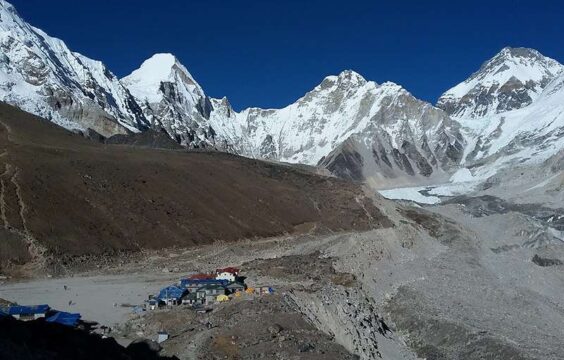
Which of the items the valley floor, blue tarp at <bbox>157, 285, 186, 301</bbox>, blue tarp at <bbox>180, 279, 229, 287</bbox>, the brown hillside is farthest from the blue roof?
the brown hillside

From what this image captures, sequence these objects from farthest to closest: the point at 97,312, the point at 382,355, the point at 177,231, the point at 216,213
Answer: the point at 216,213 → the point at 177,231 → the point at 97,312 → the point at 382,355

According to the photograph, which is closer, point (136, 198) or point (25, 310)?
point (25, 310)

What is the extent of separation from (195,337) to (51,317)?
28.1ft

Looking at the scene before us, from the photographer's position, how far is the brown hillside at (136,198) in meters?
62.4

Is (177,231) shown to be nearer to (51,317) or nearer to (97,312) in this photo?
(97,312)

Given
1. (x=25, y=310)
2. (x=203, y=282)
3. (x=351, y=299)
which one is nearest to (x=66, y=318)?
(x=25, y=310)

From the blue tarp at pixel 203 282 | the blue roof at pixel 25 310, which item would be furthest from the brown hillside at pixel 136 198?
the blue roof at pixel 25 310

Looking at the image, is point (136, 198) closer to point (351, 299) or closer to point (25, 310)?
point (351, 299)

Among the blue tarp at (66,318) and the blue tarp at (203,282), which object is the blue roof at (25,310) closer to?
the blue tarp at (66,318)

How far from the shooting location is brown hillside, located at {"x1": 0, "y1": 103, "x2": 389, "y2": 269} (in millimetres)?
62375

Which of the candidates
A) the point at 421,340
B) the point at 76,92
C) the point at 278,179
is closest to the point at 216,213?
the point at 278,179

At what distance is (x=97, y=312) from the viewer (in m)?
42.8

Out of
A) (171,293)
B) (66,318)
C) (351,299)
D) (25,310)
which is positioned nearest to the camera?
(66,318)

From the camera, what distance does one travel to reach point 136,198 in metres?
76.8
